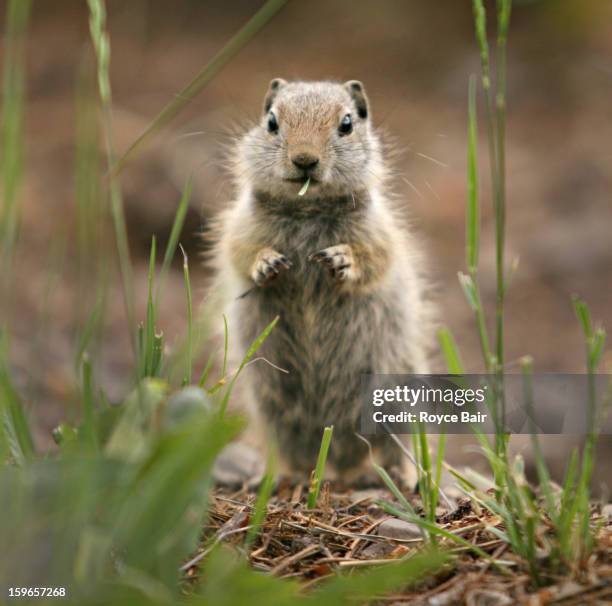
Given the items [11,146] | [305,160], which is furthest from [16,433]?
[305,160]

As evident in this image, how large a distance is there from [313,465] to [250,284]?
3.02 ft

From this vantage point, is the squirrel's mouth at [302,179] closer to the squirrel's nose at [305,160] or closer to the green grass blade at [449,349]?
the squirrel's nose at [305,160]

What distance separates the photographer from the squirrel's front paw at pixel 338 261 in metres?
3.32

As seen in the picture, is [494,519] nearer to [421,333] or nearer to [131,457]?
[131,457]

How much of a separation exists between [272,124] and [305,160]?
0.44 meters

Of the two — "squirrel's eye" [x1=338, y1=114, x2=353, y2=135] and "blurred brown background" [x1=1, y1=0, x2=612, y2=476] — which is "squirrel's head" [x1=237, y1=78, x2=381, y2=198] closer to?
"squirrel's eye" [x1=338, y1=114, x2=353, y2=135]

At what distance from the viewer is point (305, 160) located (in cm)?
316

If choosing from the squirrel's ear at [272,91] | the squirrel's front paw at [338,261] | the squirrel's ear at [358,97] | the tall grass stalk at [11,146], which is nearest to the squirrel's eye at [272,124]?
the squirrel's ear at [272,91]

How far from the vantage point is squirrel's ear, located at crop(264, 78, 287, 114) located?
3764 mm

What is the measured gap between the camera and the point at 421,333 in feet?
13.3

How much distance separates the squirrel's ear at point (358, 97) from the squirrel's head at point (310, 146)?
0.06 feet

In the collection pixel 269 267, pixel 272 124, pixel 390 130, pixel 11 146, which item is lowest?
pixel 11 146

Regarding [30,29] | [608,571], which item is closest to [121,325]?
[30,29]

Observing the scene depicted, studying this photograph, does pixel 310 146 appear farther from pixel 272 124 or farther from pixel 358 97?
pixel 358 97
